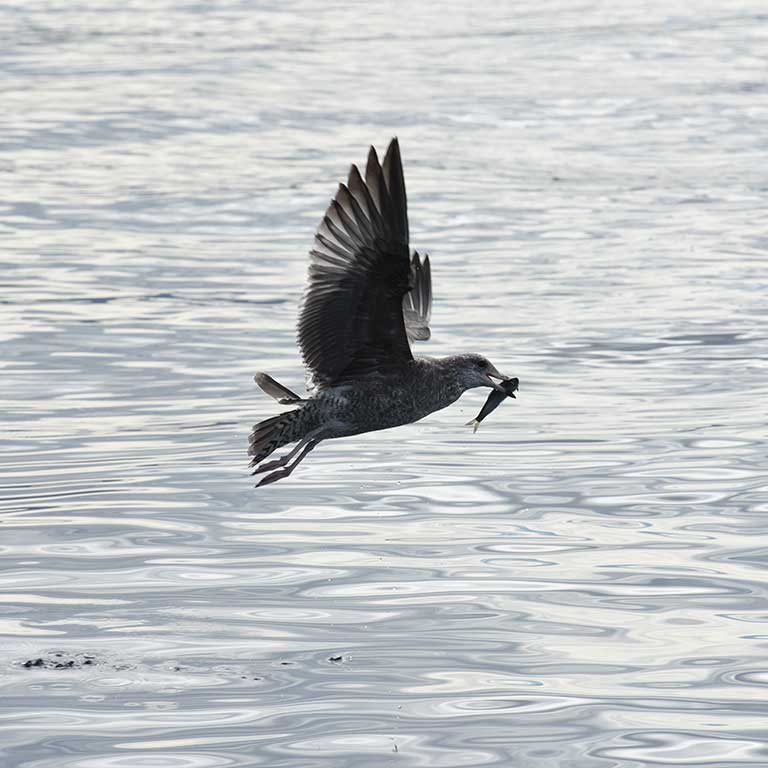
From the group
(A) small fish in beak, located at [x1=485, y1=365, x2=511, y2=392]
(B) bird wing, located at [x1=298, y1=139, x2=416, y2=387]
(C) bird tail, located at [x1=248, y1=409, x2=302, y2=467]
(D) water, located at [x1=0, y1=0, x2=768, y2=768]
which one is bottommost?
(D) water, located at [x1=0, y1=0, x2=768, y2=768]

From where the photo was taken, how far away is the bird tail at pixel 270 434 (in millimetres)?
10875

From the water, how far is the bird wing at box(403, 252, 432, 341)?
5.77ft

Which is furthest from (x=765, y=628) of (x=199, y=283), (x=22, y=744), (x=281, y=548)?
(x=199, y=283)

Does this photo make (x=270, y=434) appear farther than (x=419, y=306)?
No

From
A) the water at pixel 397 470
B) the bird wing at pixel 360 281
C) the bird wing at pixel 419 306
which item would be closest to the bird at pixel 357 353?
the bird wing at pixel 360 281

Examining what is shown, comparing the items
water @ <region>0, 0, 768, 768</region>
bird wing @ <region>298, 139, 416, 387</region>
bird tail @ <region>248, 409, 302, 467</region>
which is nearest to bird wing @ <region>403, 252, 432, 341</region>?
bird wing @ <region>298, 139, 416, 387</region>

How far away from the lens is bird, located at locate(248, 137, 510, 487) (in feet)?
33.5

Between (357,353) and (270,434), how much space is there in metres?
0.69

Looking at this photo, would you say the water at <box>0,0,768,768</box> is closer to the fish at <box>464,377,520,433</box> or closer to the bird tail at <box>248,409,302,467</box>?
the bird tail at <box>248,409,302,467</box>

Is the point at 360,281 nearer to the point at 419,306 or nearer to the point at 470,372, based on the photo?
the point at 470,372

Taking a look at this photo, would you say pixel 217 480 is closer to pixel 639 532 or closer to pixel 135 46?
pixel 639 532

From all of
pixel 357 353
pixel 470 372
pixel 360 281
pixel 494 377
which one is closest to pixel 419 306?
pixel 494 377

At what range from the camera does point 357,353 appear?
10852 mm

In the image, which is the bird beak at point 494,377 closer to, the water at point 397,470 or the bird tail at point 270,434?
the bird tail at point 270,434
